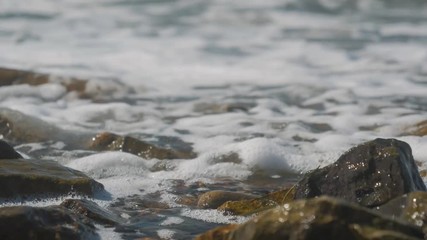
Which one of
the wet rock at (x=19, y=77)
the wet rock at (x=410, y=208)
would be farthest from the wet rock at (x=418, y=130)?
the wet rock at (x=19, y=77)

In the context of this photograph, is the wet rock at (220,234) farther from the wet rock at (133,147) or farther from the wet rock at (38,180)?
the wet rock at (133,147)

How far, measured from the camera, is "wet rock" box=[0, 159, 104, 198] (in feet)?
13.2

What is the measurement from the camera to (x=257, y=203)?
4.11 meters

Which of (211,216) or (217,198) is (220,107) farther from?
(211,216)

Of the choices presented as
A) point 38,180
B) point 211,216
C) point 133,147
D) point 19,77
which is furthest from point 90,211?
point 19,77

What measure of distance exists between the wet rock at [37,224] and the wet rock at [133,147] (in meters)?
1.81

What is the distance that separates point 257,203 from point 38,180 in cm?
106

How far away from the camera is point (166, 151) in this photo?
17.6 ft

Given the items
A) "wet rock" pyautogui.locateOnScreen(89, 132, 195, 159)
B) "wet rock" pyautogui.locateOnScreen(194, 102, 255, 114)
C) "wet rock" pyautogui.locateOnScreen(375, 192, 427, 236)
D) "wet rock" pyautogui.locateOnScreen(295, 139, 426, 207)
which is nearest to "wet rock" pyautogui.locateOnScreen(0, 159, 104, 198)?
"wet rock" pyautogui.locateOnScreen(89, 132, 195, 159)

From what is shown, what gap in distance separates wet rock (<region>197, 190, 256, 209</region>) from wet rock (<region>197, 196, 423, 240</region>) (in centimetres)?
122

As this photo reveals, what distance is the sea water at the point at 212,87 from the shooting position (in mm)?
4941

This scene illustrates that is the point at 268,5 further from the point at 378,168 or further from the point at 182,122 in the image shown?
the point at 378,168

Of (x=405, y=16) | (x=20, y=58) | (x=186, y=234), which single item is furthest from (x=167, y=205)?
(x=405, y=16)

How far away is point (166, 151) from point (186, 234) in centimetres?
162
